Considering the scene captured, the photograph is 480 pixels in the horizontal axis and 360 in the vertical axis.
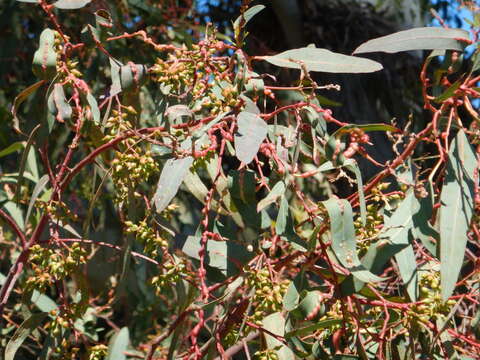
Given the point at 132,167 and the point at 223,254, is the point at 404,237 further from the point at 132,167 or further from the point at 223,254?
the point at 132,167

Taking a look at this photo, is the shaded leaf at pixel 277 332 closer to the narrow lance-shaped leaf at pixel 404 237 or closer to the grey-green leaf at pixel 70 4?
the narrow lance-shaped leaf at pixel 404 237

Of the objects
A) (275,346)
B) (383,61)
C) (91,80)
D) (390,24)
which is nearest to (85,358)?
(275,346)

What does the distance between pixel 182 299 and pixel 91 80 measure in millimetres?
1415

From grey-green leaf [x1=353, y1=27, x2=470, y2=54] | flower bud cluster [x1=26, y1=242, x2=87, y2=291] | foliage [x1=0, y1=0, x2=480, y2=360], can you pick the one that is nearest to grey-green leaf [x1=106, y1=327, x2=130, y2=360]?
foliage [x1=0, y1=0, x2=480, y2=360]

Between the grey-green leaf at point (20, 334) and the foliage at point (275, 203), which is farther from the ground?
the foliage at point (275, 203)

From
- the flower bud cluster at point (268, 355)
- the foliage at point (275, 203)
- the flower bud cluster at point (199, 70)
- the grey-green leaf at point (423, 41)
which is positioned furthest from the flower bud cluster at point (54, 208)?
the grey-green leaf at point (423, 41)

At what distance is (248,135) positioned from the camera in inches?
32.6

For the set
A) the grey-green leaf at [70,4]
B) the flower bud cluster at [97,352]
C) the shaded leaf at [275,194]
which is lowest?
the flower bud cluster at [97,352]

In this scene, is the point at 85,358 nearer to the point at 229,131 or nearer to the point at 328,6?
the point at 229,131

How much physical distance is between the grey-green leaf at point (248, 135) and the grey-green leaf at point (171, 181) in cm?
7

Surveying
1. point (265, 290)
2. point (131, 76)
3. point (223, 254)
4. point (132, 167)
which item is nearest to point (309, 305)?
point (265, 290)

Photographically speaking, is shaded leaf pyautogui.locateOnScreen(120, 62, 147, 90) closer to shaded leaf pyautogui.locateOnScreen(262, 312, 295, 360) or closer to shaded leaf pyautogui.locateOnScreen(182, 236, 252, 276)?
shaded leaf pyautogui.locateOnScreen(182, 236, 252, 276)

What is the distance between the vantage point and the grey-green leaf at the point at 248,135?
2.63 feet

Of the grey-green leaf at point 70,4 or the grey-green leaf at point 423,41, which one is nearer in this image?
the grey-green leaf at point 423,41
